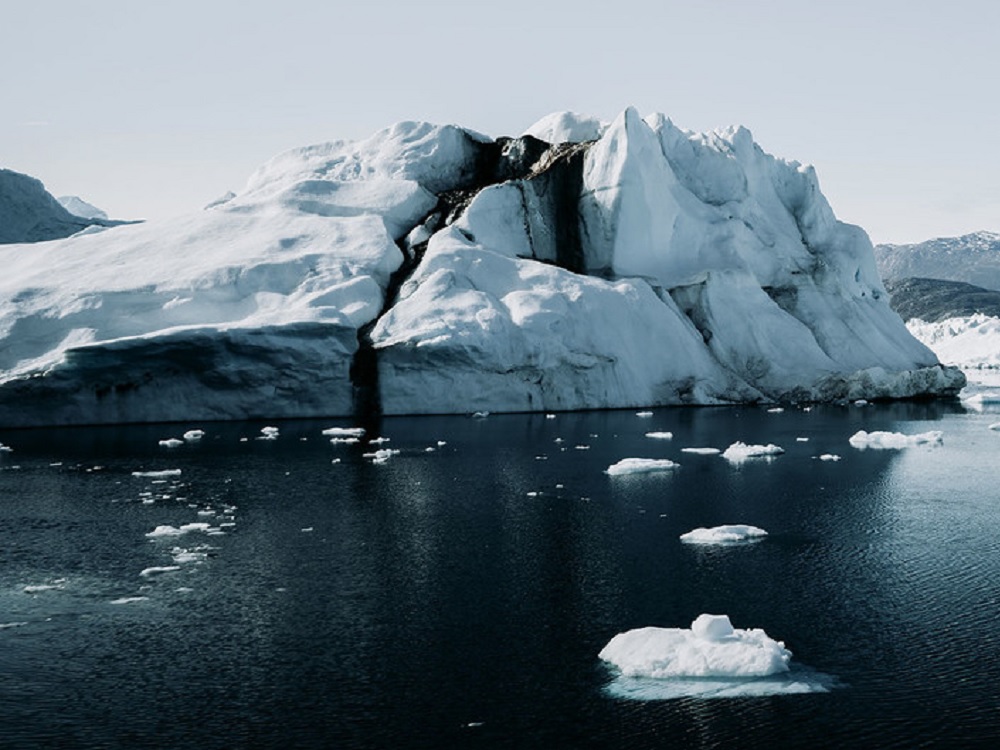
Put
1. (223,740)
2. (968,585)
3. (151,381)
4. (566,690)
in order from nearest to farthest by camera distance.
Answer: (223,740) < (566,690) < (968,585) < (151,381)

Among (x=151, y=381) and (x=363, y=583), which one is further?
(x=151, y=381)

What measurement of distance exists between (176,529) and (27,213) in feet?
212

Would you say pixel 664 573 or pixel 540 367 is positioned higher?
pixel 540 367

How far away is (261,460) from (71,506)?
8.56m

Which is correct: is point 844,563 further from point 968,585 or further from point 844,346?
point 844,346

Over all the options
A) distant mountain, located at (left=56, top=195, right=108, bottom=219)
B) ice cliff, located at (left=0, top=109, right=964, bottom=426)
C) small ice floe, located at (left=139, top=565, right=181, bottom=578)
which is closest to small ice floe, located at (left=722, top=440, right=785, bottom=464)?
ice cliff, located at (left=0, top=109, right=964, bottom=426)

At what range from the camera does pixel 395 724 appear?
41.2 feet

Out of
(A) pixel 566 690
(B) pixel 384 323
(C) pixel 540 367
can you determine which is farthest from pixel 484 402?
(A) pixel 566 690

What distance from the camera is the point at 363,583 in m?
19.1

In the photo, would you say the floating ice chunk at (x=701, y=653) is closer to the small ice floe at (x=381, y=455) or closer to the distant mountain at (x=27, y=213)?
the small ice floe at (x=381, y=455)

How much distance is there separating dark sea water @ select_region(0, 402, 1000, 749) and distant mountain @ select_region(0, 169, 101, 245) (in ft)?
164

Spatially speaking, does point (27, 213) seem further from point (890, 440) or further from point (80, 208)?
point (890, 440)

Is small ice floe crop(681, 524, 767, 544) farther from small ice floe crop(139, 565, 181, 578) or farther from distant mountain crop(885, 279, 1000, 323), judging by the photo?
distant mountain crop(885, 279, 1000, 323)

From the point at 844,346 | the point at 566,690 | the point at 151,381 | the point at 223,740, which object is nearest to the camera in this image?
the point at 223,740
